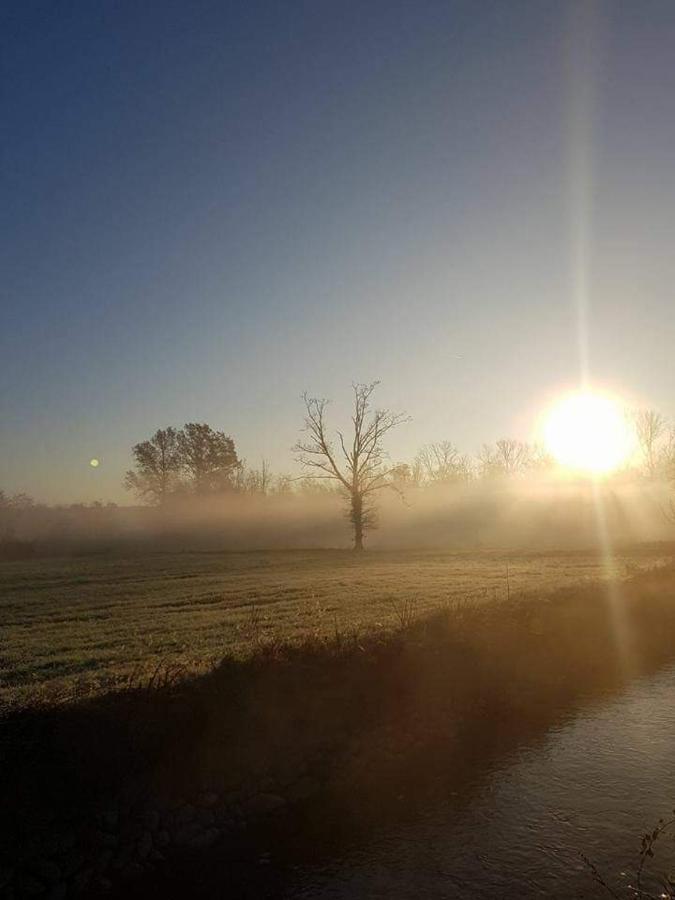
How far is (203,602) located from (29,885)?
17.9 metres

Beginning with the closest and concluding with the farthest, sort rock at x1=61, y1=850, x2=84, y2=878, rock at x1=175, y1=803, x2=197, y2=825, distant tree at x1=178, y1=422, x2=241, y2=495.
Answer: rock at x1=61, y1=850, x2=84, y2=878 → rock at x1=175, y1=803, x2=197, y2=825 → distant tree at x1=178, y1=422, x2=241, y2=495

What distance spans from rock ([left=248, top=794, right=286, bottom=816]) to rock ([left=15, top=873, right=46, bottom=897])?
3.78 metres

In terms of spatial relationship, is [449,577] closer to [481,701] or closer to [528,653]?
[528,653]

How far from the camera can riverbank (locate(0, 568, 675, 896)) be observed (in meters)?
10.6

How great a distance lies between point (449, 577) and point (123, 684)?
23399 mm

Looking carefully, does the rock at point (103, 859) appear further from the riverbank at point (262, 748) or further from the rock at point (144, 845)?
the rock at point (144, 845)

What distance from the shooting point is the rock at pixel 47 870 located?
9.93 metres

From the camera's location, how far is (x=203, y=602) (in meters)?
27.5

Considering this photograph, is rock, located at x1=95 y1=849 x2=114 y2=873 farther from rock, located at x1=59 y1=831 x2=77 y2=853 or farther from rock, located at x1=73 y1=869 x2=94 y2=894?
rock, located at x1=59 y1=831 x2=77 y2=853

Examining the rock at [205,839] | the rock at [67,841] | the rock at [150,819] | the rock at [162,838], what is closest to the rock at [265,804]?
the rock at [205,839]

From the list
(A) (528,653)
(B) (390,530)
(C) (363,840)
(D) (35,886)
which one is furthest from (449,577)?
(B) (390,530)

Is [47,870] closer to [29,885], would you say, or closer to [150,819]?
[29,885]

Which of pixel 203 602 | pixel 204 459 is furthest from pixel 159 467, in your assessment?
pixel 203 602

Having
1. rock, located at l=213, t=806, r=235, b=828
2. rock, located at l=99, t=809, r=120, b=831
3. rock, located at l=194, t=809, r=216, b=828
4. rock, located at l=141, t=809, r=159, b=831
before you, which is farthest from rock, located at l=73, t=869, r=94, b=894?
rock, located at l=213, t=806, r=235, b=828
